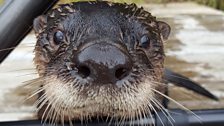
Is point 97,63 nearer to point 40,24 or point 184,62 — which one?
point 40,24

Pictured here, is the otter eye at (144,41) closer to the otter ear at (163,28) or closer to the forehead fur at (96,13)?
the forehead fur at (96,13)

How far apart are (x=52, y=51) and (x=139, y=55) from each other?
0.25 m

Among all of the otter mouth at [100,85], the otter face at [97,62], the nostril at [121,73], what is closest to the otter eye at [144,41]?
the otter face at [97,62]

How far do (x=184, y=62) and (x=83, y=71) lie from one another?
2.09 metres

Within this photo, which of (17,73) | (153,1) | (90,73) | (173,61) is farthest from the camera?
(153,1)

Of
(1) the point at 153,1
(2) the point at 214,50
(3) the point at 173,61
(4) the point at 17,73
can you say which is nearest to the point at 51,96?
(4) the point at 17,73

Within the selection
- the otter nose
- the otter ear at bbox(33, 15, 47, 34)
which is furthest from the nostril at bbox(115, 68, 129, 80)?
the otter ear at bbox(33, 15, 47, 34)

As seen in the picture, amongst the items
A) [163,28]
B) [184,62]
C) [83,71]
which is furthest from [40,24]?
[184,62]

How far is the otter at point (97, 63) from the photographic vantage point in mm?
1205

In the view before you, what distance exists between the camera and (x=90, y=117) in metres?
1.27

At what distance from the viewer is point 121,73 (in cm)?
123

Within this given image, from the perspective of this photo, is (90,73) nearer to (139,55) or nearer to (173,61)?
(139,55)

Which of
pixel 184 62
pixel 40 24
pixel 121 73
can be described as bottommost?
pixel 184 62

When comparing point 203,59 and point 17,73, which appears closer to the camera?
point 17,73
